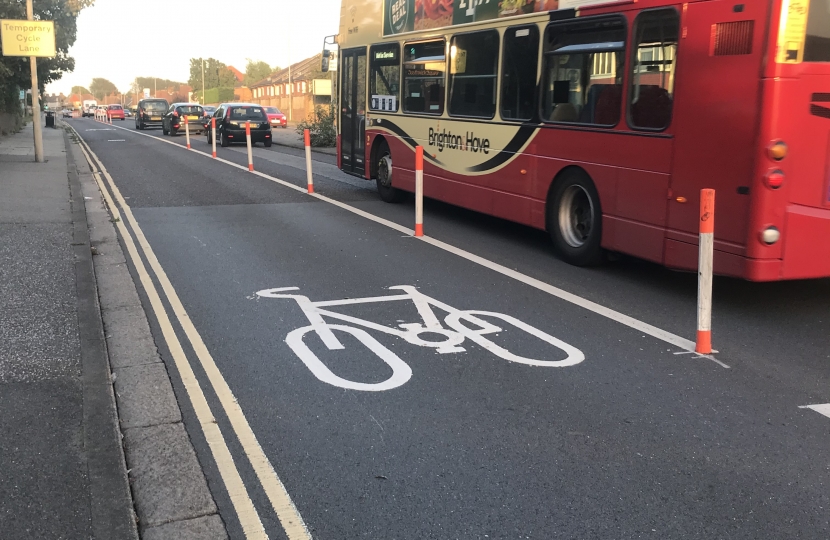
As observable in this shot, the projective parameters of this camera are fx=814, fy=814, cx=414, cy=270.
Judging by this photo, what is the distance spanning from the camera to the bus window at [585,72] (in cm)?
806

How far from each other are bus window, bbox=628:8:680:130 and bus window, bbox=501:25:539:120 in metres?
Result: 1.80

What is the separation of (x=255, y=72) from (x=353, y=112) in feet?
401

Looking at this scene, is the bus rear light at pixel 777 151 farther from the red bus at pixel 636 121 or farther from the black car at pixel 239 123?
the black car at pixel 239 123

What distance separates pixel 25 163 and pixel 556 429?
20.3 metres

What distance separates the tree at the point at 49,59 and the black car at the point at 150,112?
4.81 metres

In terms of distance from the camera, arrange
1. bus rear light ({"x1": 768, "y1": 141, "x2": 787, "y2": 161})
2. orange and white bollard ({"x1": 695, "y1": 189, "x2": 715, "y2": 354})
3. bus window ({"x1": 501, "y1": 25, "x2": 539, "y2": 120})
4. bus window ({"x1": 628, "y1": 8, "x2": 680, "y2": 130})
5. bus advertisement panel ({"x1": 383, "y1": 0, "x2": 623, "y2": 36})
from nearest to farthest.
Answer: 1. orange and white bollard ({"x1": 695, "y1": 189, "x2": 715, "y2": 354})
2. bus rear light ({"x1": 768, "y1": 141, "x2": 787, "y2": 161})
3. bus window ({"x1": 628, "y1": 8, "x2": 680, "y2": 130})
4. bus advertisement panel ({"x1": 383, "y1": 0, "x2": 623, "y2": 36})
5. bus window ({"x1": 501, "y1": 25, "x2": 539, "y2": 120})

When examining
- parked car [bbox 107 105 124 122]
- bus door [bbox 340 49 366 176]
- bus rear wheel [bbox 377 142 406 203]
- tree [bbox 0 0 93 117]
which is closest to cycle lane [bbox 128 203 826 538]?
bus rear wheel [bbox 377 142 406 203]

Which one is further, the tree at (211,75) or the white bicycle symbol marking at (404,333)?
the tree at (211,75)

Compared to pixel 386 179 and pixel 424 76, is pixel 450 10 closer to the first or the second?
pixel 424 76

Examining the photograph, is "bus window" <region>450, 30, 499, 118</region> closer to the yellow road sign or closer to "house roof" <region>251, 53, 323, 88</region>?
the yellow road sign

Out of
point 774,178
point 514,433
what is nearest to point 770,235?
point 774,178

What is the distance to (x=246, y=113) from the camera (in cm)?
3191

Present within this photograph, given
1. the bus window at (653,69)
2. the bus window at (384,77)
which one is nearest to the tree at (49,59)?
the bus window at (384,77)

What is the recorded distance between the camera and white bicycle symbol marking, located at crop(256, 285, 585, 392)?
220 inches
